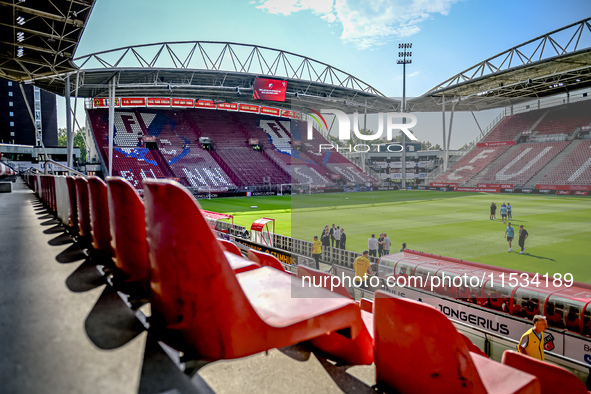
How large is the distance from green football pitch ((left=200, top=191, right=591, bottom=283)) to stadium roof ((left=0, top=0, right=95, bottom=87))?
1329 centimetres

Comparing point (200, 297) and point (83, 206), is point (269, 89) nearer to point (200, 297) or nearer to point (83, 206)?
point (83, 206)

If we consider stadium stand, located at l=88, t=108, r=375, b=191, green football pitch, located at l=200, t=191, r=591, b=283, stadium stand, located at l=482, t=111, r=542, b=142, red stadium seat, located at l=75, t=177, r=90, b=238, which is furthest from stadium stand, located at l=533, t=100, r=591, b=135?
red stadium seat, located at l=75, t=177, r=90, b=238

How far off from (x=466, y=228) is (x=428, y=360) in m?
20.9

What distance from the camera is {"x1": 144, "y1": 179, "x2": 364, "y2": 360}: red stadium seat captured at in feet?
3.28

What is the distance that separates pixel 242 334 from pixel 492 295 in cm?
818

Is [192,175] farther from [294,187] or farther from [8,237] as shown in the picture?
[8,237]

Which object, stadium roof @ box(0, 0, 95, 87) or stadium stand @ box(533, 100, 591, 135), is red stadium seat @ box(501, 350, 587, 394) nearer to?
stadium roof @ box(0, 0, 95, 87)

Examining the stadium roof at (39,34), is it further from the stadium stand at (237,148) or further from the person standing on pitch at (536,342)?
the stadium stand at (237,148)

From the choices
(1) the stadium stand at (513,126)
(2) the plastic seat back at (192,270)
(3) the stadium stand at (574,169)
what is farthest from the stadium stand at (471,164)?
(2) the plastic seat back at (192,270)

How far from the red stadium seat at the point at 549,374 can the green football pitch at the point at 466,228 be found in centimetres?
1054

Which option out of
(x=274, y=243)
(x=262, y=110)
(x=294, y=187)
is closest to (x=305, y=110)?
(x=262, y=110)

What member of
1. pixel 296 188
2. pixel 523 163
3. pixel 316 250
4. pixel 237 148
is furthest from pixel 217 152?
pixel 523 163

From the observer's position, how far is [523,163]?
44.8m

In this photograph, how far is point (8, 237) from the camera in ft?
10.3
